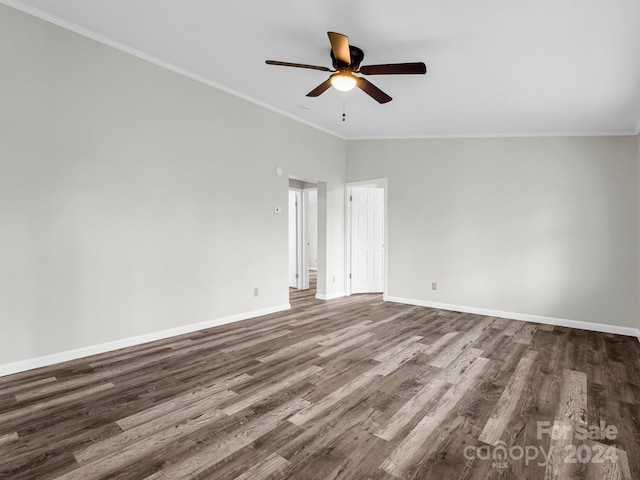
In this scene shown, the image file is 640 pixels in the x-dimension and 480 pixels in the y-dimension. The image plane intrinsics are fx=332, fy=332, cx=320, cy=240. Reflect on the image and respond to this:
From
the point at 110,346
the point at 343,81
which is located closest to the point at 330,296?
the point at 110,346

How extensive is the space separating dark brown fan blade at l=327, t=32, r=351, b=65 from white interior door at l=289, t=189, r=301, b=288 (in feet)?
15.0

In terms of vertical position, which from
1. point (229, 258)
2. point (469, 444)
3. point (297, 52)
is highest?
point (297, 52)

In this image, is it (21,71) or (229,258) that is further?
(229,258)

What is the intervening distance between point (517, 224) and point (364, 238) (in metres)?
2.69

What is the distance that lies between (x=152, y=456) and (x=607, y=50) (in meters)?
4.31

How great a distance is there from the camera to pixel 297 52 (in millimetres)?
3281

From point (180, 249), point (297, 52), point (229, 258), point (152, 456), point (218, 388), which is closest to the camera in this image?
point (152, 456)

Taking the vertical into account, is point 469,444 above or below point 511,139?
below

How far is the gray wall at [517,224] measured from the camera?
4.29 m

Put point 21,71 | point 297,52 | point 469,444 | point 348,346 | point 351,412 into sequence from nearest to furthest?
1. point 469,444
2. point 351,412
3. point 21,71
4. point 297,52
5. point 348,346

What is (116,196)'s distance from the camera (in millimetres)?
3393

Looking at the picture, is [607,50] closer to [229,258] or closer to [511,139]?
[511,139]

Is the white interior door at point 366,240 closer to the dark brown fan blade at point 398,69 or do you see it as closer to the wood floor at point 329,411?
the wood floor at point 329,411

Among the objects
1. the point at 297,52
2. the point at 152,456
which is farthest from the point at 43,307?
the point at 297,52
